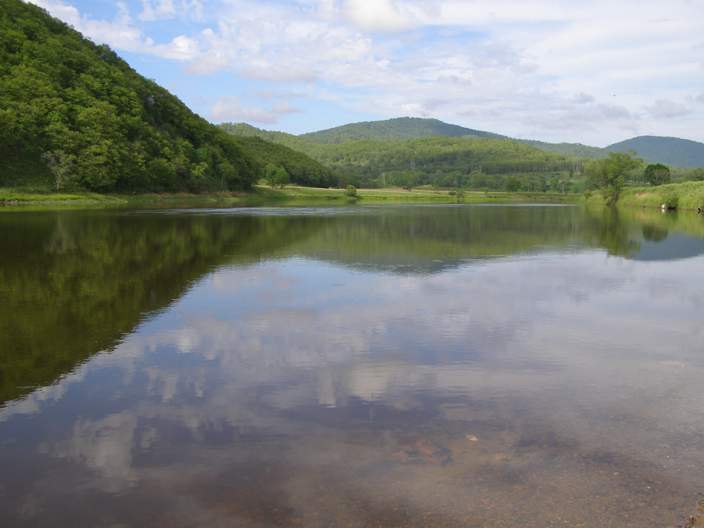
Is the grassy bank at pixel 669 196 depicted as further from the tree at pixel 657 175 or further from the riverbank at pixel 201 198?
the tree at pixel 657 175

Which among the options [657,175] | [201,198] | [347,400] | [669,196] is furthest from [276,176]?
Answer: [347,400]

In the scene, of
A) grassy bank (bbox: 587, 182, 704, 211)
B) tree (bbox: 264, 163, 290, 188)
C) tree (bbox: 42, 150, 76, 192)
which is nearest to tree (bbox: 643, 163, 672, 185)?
grassy bank (bbox: 587, 182, 704, 211)

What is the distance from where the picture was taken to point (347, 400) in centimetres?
1059

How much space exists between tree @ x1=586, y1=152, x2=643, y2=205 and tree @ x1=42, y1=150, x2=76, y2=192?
104 meters

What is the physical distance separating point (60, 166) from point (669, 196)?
102 m

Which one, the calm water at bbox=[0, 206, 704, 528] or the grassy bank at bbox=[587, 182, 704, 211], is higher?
the grassy bank at bbox=[587, 182, 704, 211]

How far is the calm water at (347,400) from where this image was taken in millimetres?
7180

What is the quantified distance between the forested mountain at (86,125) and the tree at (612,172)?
83973mm

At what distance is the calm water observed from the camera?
23.6 feet

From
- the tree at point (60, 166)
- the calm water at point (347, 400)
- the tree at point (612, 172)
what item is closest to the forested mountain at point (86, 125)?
the tree at point (60, 166)

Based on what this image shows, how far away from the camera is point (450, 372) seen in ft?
40.1

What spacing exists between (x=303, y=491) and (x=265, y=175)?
182646 millimetres

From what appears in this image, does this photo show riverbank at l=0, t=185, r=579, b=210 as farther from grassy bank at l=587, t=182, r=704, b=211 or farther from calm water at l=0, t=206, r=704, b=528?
calm water at l=0, t=206, r=704, b=528

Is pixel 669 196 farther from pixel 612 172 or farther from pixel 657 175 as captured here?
pixel 657 175
